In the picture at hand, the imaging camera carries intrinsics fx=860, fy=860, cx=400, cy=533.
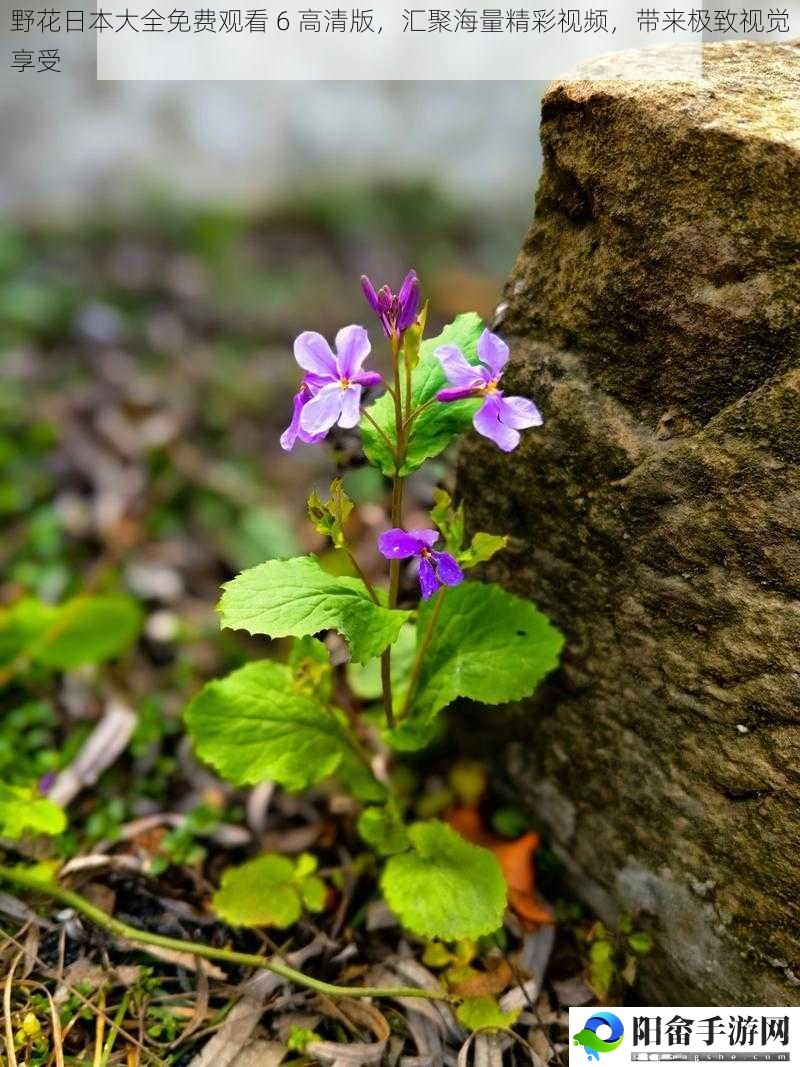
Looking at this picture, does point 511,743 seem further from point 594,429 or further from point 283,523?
point 283,523

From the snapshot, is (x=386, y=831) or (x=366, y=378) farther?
(x=386, y=831)

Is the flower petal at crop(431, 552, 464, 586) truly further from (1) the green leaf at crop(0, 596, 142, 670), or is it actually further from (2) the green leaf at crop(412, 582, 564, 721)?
(1) the green leaf at crop(0, 596, 142, 670)

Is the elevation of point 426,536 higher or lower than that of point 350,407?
lower

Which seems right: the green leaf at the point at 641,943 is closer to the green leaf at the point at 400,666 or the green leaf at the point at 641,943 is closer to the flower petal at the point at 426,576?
the green leaf at the point at 400,666

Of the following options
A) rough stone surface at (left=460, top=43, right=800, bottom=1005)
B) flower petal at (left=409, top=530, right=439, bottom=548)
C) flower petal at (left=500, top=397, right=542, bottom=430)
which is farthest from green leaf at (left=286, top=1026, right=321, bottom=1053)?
flower petal at (left=500, top=397, right=542, bottom=430)

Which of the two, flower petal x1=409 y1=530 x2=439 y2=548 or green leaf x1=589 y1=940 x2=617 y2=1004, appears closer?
flower petal x1=409 y1=530 x2=439 y2=548

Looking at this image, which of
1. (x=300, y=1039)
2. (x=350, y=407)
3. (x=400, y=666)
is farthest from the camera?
(x=400, y=666)


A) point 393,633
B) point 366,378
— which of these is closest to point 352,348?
point 366,378

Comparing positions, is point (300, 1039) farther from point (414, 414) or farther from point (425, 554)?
point (414, 414)
